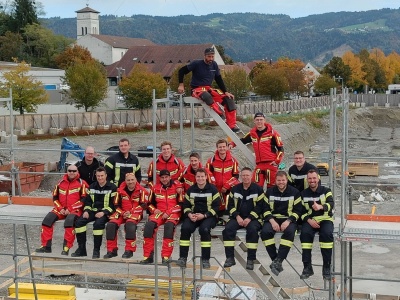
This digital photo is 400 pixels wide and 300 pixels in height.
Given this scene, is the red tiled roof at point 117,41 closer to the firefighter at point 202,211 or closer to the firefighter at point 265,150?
the firefighter at point 265,150

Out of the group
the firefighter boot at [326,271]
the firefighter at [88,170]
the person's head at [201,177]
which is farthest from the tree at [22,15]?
the firefighter boot at [326,271]

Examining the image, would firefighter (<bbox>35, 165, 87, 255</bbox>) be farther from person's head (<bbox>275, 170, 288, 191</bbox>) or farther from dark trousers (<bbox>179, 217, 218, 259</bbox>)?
person's head (<bbox>275, 170, 288, 191</bbox>)

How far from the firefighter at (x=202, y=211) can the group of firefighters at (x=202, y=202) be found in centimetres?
2

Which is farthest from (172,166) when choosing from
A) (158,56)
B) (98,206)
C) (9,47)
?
(158,56)

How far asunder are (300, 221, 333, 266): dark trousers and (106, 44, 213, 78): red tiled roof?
88.0 meters

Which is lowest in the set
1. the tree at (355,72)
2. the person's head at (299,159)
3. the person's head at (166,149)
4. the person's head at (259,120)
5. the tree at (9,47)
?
the person's head at (299,159)

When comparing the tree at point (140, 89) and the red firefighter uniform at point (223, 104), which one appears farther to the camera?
the tree at point (140, 89)

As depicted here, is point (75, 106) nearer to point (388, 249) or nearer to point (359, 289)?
point (388, 249)

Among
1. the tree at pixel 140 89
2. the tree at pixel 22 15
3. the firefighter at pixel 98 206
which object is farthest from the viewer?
the tree at pixel 22 15

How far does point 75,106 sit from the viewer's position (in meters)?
60.2

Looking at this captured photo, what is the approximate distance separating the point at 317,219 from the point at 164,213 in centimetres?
264

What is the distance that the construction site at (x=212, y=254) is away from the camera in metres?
11.6

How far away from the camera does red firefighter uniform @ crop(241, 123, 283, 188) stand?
12.1 m

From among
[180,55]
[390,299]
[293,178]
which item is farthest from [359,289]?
[180,55]
